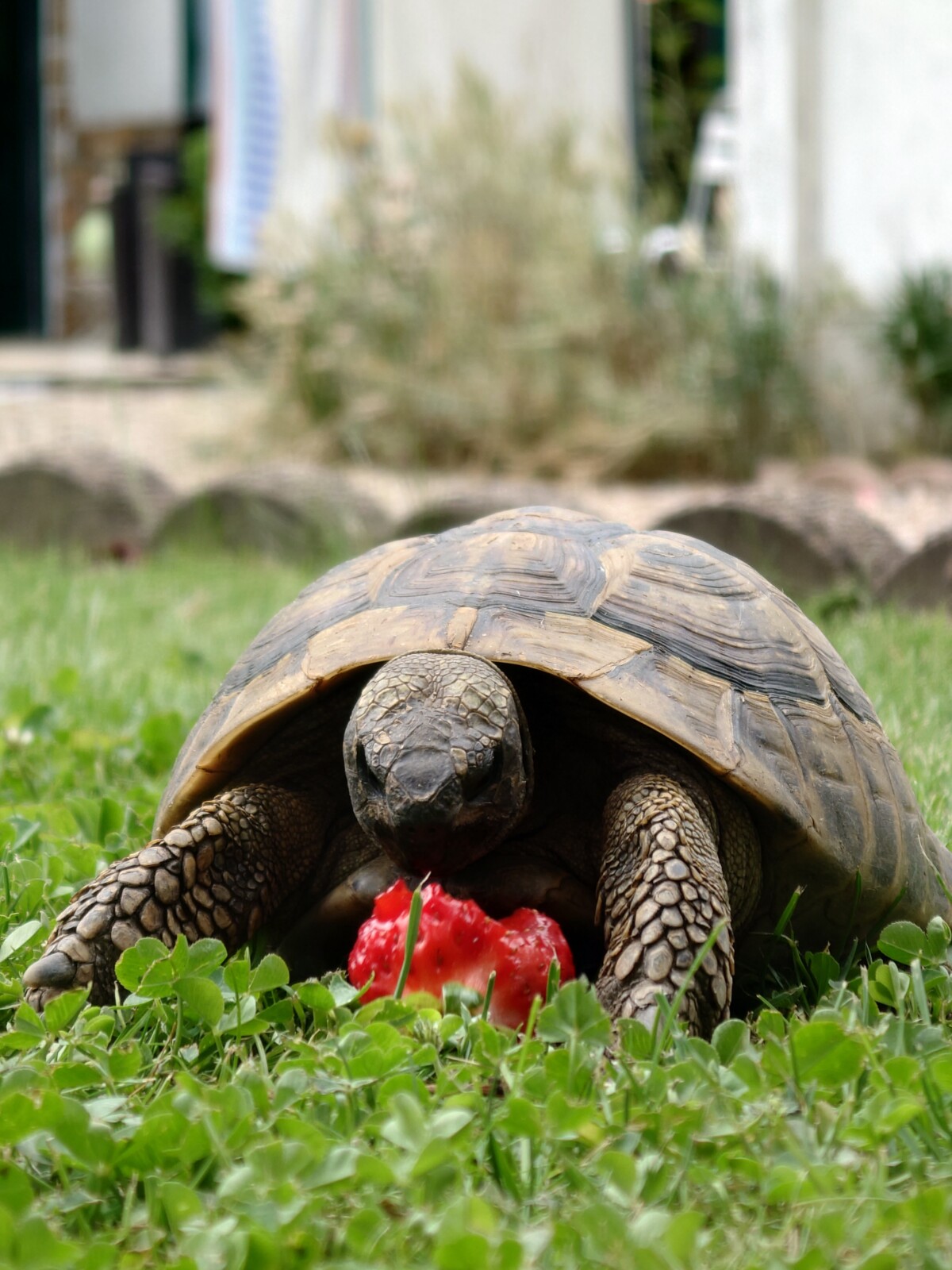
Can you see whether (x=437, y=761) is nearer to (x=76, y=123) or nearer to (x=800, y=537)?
(x=800, y=537)

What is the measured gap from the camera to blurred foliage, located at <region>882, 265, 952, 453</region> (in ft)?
21.2

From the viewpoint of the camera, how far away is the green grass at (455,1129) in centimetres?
119

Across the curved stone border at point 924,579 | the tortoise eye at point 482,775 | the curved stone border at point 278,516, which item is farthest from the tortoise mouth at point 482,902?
the curved stone border at point 278,516

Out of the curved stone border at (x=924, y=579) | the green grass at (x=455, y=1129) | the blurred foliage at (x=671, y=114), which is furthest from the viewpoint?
the blurred foliage at (x=671, y=114)

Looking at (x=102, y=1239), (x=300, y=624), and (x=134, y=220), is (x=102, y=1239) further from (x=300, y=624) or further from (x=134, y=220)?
(x=134, y=220)

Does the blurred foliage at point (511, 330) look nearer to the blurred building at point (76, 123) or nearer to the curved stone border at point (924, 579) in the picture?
the curved stone border at point (924, 579)

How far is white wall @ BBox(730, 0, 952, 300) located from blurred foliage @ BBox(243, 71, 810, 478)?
0.49 m

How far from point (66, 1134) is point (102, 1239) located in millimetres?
132

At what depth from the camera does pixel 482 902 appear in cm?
184

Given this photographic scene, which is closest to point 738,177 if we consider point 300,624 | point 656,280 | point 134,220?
point 656,280

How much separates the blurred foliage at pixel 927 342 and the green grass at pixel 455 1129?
501cm

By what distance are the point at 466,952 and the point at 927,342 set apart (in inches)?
210

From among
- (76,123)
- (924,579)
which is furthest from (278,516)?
(76,123)

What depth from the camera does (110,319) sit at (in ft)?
53.9
